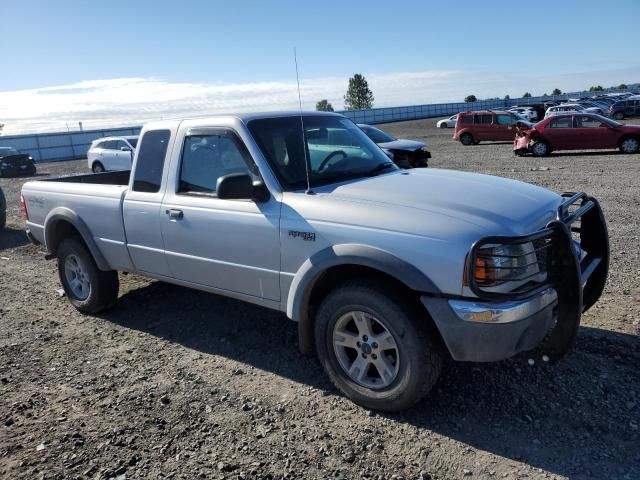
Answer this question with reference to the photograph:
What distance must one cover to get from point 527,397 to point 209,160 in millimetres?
2972

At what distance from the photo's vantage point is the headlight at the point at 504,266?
3045 mm

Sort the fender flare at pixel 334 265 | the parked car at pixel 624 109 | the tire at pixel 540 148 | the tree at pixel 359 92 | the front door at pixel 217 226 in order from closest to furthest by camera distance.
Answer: the fender flare at pixel 334 265 → the front door at pixel 217 226 → the tire at pixel 540 148 → the parked car at pixel 624 109 → the tree at pixel 359 92

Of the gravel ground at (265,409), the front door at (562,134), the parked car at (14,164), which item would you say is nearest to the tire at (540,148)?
the front door at (562,134)

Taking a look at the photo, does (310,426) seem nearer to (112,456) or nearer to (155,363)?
(112,456)

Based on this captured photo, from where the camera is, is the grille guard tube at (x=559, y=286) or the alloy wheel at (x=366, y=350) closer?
the grille guard tube at (x=559, y=286)

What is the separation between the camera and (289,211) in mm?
3729

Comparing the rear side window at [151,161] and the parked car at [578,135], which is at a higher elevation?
the rear side window at [151,161]

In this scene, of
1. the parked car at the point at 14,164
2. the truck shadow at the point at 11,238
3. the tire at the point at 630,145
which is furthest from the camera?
the parked car at the point at 14,164

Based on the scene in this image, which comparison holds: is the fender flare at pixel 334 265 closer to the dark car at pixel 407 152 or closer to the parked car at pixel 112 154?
the dark car at pixel 407 152

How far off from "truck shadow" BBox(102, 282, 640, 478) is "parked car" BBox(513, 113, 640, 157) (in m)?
16.8

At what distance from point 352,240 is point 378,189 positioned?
53 centimetres

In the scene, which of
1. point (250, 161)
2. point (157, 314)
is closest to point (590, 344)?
point (250, 161)

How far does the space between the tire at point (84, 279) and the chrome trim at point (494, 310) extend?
12.6 feet

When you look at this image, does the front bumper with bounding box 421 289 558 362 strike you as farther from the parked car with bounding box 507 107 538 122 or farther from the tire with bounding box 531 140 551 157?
the parked car with bounding box 507 107 538 122
